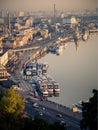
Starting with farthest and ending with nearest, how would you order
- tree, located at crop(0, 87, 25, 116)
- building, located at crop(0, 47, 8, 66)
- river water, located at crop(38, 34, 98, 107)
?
1. building, located at crop(0, 47, 8, 66)
2. river water, located at crop(38, 34, 98, 107)
3. tree, located at crop(0, 87, 25, 116)

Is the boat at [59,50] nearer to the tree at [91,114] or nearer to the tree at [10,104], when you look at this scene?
the tree at [10,104]

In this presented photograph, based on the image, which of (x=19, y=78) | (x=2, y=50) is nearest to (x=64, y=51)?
(x=2, y=50)

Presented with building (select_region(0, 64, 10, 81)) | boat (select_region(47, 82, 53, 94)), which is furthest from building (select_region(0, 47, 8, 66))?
boat (select_region(47, 82, 53, 94))

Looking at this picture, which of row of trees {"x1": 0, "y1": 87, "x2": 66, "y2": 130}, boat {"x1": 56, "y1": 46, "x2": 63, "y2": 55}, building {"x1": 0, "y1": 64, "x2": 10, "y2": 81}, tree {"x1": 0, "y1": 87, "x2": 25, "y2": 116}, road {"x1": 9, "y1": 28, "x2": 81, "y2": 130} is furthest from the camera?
boat {"x1": 56, "y1": 46, "x2": 63, "y2": 55}

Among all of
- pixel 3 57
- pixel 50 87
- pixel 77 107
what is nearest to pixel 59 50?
pixel 3 57

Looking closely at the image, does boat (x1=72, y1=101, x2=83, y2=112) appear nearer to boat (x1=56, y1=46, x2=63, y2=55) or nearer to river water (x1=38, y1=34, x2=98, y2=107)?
river water (x1=38, y1=34, x2=98, y2=107)

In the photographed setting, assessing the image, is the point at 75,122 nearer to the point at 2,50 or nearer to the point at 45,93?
the point at 45,93
